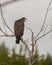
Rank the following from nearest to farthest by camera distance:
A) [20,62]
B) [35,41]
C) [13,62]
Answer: [35,41]
[13,62]
[20,62]

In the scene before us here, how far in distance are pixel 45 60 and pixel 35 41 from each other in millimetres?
26619

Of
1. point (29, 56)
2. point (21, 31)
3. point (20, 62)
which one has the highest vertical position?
point (29, 56)

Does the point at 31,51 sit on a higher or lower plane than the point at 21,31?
higher

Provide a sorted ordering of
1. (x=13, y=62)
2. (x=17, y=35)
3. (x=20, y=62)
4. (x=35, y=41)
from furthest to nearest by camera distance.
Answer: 1. (x=20, y=62)
2. (x=13, y=62)
3. (x=17, y=35)
4. (x=35, y=41)

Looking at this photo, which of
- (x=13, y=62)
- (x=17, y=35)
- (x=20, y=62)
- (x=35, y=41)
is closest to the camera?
(x=35, y=41)

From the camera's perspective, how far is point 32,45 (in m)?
6.09

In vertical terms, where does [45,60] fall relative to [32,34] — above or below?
below

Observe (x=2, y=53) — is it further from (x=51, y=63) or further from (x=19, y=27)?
(x=19, y=27)

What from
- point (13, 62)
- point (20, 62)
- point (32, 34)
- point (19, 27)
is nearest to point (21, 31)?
point (19, 27)

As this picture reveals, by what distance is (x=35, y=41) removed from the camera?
608 centimetres

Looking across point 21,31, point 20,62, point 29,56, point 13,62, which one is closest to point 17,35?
point 21,31

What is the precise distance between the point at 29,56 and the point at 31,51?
9 centimetres

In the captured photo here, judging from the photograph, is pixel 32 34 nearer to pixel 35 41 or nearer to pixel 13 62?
pixel 35 41

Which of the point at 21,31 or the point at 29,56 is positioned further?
the point at 21,31
